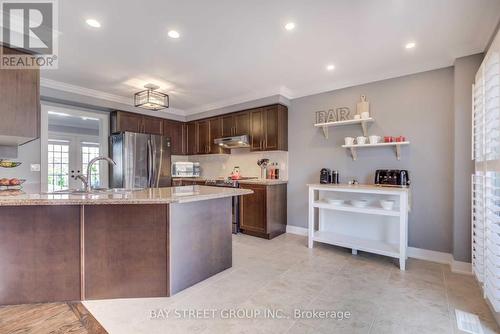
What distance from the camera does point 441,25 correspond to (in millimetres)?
2275

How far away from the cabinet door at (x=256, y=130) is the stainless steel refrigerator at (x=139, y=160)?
6.26 ft

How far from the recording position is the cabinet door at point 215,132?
5.05m

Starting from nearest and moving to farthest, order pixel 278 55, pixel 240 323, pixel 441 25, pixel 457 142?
1. pixel 240 323
2. pixel 441 25
3. pixel 457 142
4. pixel 278 55

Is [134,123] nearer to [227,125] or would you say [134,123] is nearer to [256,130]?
[227,125]

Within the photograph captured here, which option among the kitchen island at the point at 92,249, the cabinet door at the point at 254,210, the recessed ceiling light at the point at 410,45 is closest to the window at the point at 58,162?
the cabinet door at the point at 254,210

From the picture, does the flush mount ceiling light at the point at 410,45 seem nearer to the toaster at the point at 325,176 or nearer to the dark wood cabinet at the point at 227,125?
the toaster at the point at 325,176

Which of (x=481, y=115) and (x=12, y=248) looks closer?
(x=12, y=248)

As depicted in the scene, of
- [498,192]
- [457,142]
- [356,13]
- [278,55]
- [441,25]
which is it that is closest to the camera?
[498,192]

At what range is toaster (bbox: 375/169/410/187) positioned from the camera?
10.2 feet

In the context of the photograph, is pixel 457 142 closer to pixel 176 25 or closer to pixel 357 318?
pixel 357 318

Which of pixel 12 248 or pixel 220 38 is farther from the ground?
pixel 220 38

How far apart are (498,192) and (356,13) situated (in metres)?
1.87

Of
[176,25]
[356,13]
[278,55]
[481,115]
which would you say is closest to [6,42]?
[176,25]

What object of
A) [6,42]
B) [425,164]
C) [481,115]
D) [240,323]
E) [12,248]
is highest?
[6,42]
